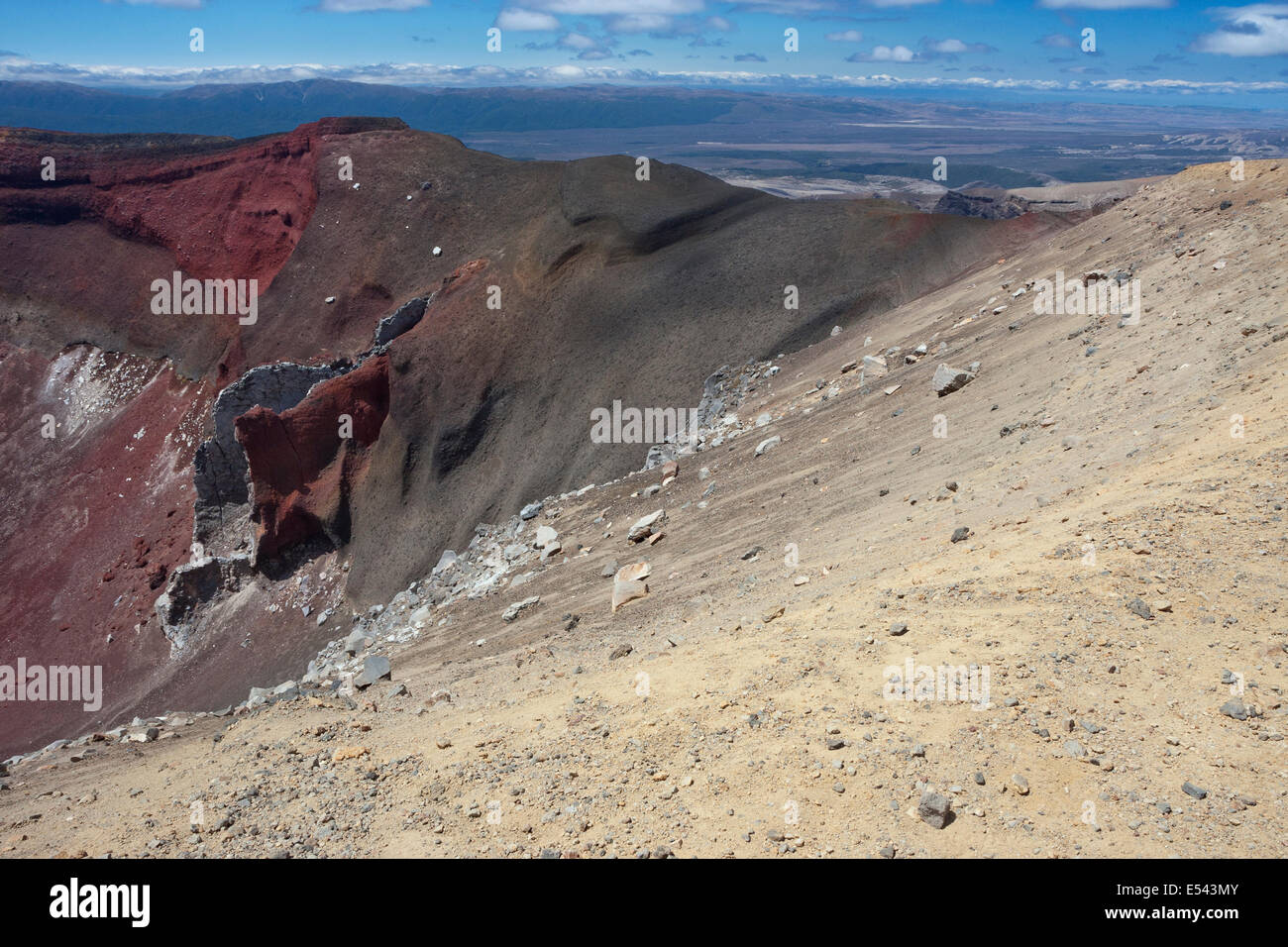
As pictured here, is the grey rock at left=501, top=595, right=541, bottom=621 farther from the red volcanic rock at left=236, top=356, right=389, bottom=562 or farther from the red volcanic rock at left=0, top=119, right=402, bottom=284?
the red volcanic rock at left=0, top=119, right=402, bottom=284

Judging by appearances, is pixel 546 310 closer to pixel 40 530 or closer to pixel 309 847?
pixel 309 847

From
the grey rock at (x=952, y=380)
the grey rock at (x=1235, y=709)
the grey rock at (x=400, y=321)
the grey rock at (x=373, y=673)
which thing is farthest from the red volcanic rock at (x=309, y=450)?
the grey rock at (x=1235, y=709)

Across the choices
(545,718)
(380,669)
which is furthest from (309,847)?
(380,669)

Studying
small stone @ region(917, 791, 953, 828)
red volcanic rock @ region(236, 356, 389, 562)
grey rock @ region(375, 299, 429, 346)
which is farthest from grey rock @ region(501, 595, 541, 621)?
grey rock @ region(375, 299, 429, 346)

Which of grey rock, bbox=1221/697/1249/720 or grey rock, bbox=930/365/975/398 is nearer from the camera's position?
grey rock, bbox=1221/697/1249/720

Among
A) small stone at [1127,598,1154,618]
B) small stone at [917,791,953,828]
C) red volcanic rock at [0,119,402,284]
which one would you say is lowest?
small stone at [917,791,953,828]

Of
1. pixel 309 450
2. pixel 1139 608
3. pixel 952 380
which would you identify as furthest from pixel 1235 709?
pixel 309 450
